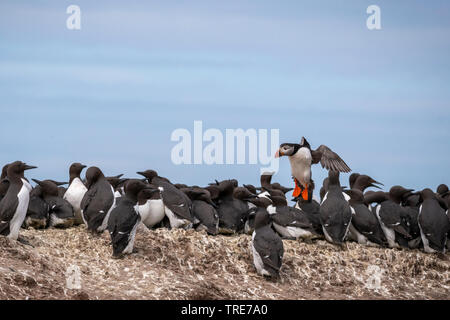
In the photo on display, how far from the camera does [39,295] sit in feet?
34.7

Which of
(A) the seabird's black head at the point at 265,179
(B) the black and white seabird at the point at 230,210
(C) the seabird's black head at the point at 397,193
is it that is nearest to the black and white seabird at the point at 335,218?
(B) the black and white seabird at the point at 230,210

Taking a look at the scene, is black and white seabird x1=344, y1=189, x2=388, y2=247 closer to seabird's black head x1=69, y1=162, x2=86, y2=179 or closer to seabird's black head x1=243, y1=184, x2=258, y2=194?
seabird's black head x1=243, y1=184, x2=258, y2=194

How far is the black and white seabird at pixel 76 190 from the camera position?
14633 mm

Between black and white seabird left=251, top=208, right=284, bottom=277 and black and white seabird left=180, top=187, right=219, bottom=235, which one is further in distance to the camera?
black and white seabird left=180, top=187, right=219, bottom=235

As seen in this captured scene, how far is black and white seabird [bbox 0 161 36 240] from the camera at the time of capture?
12.3m

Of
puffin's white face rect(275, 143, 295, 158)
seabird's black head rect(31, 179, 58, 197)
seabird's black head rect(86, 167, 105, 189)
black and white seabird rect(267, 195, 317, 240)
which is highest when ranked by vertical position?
puffin's white face rect(275, 143, 295, 158)

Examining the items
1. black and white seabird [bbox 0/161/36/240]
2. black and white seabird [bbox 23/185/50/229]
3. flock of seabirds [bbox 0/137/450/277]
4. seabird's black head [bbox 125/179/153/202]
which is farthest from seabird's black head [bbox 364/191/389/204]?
black and white seabird [bbox 0/161/36/240]

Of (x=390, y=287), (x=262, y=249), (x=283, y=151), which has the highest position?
(x=283, y=151)

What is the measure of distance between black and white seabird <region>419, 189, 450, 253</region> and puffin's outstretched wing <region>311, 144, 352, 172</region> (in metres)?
2.03

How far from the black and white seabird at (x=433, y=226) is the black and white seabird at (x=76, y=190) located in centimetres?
634
